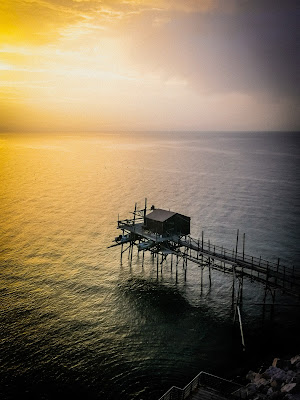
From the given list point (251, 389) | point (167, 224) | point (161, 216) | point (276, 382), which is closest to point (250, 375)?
point (251, 389)

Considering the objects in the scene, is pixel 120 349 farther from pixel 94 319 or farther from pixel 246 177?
pixel 246 177

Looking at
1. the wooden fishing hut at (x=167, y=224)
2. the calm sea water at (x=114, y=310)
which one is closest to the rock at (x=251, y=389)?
the calm sea water at (x=114, y=310)

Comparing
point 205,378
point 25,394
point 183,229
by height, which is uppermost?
point 183,229

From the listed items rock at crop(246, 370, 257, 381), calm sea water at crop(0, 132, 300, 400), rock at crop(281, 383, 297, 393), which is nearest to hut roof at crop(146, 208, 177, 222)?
calm sea water at crop(0, 132, 300, 400)

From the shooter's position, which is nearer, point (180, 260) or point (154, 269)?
point (154, 269)

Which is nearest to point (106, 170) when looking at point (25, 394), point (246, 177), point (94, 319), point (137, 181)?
point (137, 181)

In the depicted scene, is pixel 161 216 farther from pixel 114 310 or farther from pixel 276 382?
pixel 276 382
